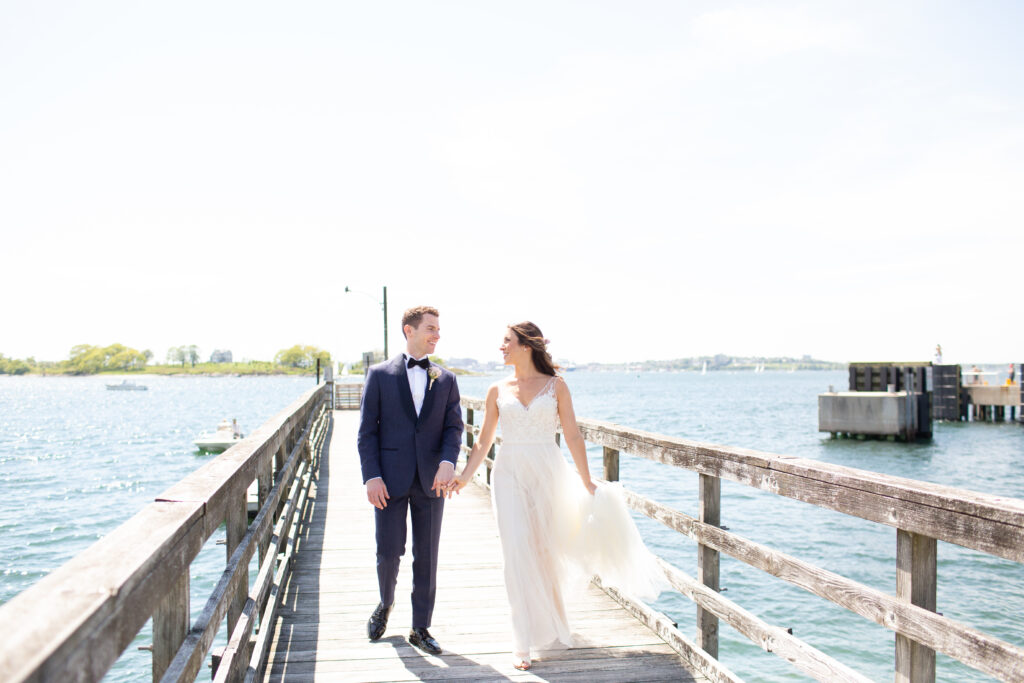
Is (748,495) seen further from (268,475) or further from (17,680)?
(17,680)

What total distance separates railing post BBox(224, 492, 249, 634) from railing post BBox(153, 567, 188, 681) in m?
0.84

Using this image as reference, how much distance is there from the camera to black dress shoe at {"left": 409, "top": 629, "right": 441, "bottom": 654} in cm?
400

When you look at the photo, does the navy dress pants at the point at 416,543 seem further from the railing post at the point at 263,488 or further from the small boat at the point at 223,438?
the small boat at the point at 223,438

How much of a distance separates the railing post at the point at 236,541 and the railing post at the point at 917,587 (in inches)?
95.5

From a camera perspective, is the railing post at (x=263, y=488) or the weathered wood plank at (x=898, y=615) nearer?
the weathered wood plank at (x=898, y=615)

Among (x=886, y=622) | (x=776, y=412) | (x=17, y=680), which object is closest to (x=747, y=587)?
(x=886, y=622)

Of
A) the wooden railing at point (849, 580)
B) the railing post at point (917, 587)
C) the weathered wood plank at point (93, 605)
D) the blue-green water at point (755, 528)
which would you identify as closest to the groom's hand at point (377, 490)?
the wooden railing at point (849, 580)

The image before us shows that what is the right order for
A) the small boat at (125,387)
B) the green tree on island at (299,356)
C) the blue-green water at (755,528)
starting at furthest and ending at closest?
the green tree on island at (299,356), the small boat at (125,387), the blue-green water at (755,528)

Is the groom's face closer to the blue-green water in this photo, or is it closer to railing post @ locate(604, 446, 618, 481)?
railing post @ locate(604, 446, 618, 481)

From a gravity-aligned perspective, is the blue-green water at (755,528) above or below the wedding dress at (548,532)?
below

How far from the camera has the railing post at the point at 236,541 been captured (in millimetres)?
3090

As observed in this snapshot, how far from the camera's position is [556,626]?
3949mm

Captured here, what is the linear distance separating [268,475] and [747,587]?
884 centimetres

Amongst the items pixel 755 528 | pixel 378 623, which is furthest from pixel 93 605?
pixel 755 528
